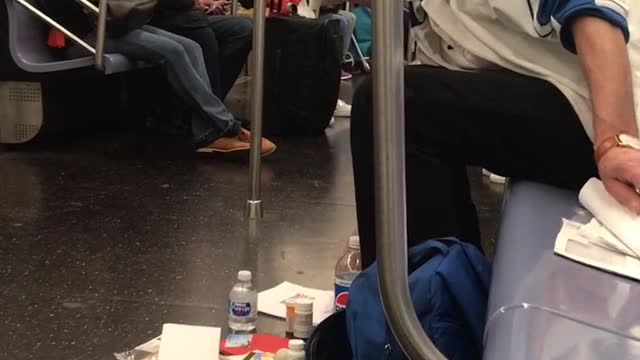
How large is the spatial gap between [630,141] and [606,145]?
0.03 m

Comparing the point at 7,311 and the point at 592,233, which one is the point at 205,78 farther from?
the point at 592,233

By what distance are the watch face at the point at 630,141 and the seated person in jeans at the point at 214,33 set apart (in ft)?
8.41

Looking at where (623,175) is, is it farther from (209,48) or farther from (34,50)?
(209,48)

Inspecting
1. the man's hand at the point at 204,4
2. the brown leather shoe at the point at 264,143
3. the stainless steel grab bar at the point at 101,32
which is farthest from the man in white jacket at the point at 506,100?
the man's hand at the point at 204,4

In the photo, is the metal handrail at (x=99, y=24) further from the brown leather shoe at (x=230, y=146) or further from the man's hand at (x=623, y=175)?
the man's hand at (x=623, y=175)

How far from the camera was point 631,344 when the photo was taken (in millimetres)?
673

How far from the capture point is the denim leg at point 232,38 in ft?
12.0

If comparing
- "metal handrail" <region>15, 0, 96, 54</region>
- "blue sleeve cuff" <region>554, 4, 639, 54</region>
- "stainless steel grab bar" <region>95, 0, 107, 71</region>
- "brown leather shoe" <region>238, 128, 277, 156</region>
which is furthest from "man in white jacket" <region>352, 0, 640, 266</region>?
"brown leather shoe" <region>238, 128, 277, 156</region>

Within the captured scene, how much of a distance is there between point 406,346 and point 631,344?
181 mm

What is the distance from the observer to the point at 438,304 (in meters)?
1.00

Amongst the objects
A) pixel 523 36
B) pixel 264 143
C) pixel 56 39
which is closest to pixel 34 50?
pixel 56 39

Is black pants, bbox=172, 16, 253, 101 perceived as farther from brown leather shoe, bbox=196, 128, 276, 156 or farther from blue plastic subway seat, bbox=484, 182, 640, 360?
blue plastic subway seat, bbox=484, 182, 640, 360

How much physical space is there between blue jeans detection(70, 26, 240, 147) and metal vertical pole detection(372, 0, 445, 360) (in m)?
2.51

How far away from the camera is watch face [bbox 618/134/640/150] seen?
0.99m
